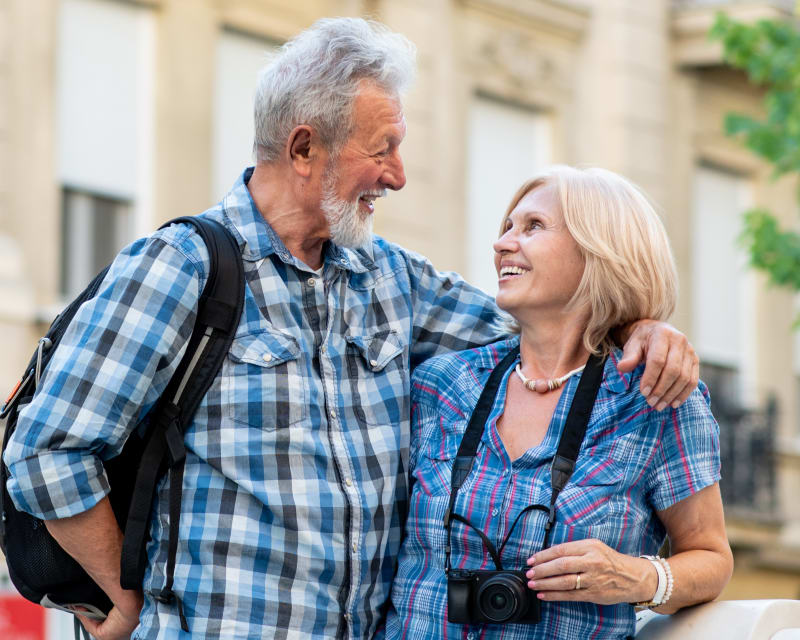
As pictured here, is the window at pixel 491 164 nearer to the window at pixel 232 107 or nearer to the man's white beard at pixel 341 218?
the window at pixel 232 107

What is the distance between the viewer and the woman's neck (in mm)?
3799

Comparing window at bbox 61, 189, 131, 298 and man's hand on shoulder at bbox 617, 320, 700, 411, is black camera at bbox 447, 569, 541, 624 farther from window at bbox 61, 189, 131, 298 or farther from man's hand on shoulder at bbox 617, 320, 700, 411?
window at bbox 61, 189, 131, 298

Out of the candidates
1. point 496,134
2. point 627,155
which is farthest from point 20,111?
point 627,155

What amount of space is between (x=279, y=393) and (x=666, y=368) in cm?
87

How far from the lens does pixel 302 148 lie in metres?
3.78

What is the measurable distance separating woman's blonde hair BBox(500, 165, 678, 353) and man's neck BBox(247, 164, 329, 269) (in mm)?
608

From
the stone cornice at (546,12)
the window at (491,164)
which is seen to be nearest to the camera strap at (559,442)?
the window at (491,164)

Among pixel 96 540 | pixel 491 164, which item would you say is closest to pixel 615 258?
pixel 96 540

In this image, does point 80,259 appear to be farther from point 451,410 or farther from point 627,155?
point 451,410

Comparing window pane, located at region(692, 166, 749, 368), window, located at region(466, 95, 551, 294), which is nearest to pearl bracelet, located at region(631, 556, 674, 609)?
window, located at region(466, 95, 551, 294)

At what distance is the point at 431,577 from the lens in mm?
3578

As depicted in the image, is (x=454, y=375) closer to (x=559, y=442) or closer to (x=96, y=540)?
(x=559, y=442)

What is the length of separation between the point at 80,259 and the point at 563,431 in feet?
29.3

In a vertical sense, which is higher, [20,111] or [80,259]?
[20,111]
